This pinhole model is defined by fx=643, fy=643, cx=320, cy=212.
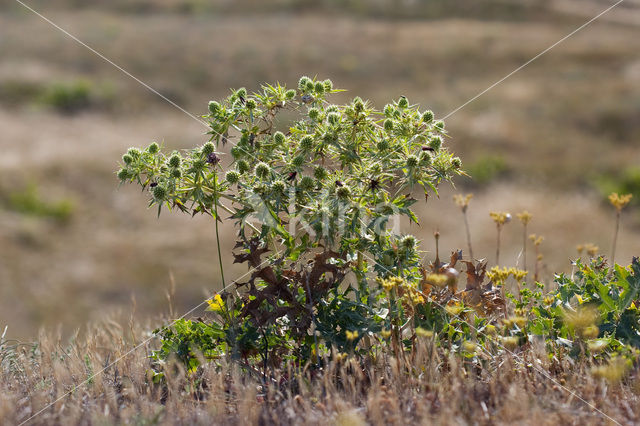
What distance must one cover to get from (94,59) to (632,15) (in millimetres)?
29624

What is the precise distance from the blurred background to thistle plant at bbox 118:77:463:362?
9.70m

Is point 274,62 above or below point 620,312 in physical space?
above

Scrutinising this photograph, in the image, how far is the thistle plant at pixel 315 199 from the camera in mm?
3400

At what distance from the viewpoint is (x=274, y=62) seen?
30.2 m

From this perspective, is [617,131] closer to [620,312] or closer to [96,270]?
[96,270]

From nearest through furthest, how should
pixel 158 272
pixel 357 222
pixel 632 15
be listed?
pixel 357 222 < pixel 158 272 < pixel 632 15

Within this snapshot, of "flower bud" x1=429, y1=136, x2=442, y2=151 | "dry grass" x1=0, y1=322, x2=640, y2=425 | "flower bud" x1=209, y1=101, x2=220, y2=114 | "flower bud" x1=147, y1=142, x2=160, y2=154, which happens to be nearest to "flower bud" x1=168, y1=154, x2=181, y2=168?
"flower bud" x1=147, y1=142, x2=160, y2=154

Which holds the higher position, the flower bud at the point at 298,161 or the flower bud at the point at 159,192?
the flower bud at the point at 298,161

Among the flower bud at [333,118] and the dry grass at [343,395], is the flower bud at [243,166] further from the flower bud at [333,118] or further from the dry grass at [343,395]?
the dry grass at [343,395]

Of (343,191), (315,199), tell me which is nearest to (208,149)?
(315,199)

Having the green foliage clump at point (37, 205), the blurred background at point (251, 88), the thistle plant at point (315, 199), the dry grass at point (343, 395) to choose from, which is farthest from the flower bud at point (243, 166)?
the green foliage clump at point (37, 205)

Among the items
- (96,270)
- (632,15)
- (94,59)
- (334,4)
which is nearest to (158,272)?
(96,270)

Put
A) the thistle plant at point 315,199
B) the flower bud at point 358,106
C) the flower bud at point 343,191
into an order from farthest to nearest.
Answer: the flower bud at point 358,106
the thistle plant at point 315,199
the flower bud at point 343,191

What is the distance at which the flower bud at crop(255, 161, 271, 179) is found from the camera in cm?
341
